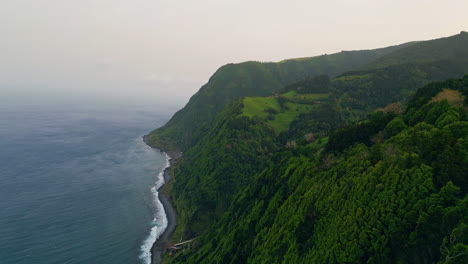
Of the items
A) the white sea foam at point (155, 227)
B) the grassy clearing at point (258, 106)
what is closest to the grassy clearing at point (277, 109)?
the grassy clearing at point (258, 106)

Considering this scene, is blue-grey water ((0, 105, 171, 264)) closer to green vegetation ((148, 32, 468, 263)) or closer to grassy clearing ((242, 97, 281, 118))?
green vegetation ((148, 32, 468, 263))

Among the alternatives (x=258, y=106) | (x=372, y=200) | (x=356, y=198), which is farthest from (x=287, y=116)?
(x=372, y=200)

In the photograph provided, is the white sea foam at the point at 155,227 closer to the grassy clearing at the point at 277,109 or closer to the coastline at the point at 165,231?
the coastline at the point at 165,231

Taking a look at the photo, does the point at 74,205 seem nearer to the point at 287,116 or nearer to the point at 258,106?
the point at 258,106

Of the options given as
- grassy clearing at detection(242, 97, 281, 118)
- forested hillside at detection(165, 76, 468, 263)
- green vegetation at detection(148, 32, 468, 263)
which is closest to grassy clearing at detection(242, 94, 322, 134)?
grassy clearing at detection(242, 97, 281, 118)

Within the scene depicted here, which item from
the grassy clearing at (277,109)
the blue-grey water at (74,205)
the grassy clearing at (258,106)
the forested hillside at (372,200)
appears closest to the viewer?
the forested hillside at (372,200)

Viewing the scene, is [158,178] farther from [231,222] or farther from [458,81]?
[458,81]

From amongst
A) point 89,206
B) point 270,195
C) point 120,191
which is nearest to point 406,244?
point 270,195
